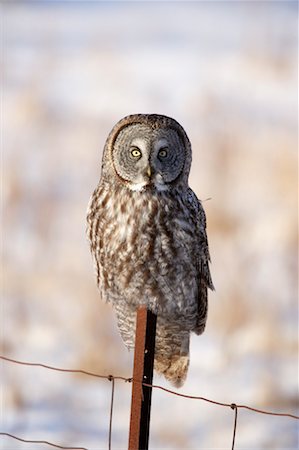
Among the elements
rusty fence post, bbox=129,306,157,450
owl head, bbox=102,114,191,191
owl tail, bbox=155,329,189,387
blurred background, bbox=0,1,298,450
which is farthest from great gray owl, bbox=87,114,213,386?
blurred background, bbox=0,1,298,450

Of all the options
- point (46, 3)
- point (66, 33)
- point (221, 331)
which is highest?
point (46, 3)

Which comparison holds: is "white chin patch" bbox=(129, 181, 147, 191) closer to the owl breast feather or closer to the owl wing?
the owl breast feather

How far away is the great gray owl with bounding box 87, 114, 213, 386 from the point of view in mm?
2484

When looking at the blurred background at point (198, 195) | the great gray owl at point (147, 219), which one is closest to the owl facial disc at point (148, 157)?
the great gray owl at point (147, 219)

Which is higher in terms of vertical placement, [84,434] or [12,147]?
[12,147]

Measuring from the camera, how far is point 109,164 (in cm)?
254

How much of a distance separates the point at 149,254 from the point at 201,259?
214 mm

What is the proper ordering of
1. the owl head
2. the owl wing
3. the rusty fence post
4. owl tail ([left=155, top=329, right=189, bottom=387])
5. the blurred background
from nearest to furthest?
the rusty fence post < the owl head < the owl wing < owl tail ([left=155, top=329, right=189, bottom=387]) < the blurred background

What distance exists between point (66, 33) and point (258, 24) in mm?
3095

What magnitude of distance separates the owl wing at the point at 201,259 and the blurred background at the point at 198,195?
135cm

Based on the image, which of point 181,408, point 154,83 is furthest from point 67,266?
point 154,83

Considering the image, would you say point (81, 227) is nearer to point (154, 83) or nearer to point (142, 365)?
point (154, 83)

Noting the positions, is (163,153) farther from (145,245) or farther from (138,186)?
(145,245)

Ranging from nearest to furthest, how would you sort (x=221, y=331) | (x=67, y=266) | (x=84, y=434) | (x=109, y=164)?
(x=109, y=164)
(x=84, y=434)
(x=221, y=331)
(x=67, y=266)
